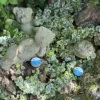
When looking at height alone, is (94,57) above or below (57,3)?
below

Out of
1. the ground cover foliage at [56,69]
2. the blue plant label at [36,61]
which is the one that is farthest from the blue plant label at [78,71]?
the blue plant label at [36,61]

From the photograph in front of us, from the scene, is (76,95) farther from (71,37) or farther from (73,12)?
(73,12)

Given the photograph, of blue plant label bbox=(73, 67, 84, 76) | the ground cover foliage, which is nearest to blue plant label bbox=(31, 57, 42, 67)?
the ground cover foliage

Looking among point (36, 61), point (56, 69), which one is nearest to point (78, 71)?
point (56, 69)

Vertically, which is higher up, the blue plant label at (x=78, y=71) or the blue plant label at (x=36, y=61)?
the blue plant label at (x=36, y=61)

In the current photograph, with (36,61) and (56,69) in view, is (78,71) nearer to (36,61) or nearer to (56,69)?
(56,69)

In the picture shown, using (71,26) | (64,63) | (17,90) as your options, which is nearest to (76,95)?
(64,63)

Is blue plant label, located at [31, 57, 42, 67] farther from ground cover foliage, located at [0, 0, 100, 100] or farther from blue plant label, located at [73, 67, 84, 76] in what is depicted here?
blue plant label, located at [73, 67, 84, 76]

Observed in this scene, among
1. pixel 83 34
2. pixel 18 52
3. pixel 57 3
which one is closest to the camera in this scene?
pixel 18 52

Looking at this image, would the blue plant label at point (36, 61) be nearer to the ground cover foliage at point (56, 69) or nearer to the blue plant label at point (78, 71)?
the ground cover foliage at point (56, 69)
